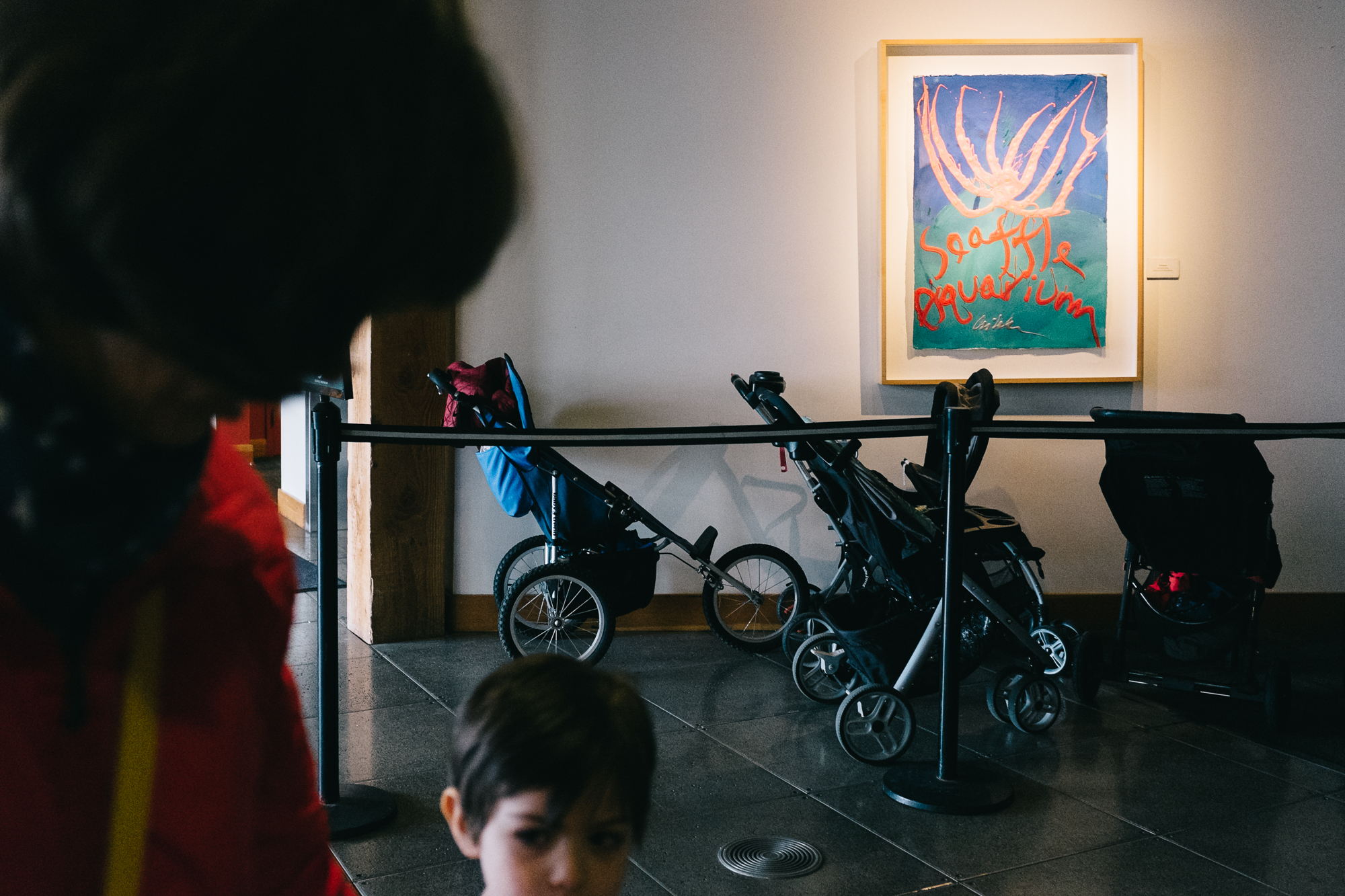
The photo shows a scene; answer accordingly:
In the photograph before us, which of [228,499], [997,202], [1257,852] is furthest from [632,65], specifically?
[228,499]

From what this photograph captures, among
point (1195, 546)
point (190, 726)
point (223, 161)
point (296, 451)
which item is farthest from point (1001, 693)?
point (296, 451)

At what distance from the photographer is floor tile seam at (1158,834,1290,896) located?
2.33 meters

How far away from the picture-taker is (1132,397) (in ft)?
14.8

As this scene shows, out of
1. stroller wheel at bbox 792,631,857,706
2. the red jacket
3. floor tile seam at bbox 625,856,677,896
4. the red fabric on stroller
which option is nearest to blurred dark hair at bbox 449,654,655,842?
the red jacket

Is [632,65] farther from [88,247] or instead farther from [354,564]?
[88,247]

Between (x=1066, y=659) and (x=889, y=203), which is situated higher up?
(x=889, y=203)

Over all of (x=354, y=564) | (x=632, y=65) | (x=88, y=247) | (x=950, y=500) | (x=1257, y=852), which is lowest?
(x=1257, y=852)

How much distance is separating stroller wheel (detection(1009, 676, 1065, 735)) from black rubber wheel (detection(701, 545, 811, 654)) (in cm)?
93

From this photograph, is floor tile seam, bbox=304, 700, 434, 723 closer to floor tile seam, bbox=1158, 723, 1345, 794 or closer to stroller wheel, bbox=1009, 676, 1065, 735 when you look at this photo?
stroller wheel, bbox=1009, 676, 1065, 735

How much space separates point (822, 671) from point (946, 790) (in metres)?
0.89

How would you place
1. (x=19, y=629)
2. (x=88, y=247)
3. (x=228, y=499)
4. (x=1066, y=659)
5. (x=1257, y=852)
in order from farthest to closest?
1. (x=1066, y=659)
2. (x=1257, y=852)
3. (x=228, y=499)
4. (x=19, y=629)
5. (x=88, y=247)

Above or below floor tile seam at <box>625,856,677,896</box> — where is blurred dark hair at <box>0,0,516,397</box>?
above

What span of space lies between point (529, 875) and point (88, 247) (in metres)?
0.94

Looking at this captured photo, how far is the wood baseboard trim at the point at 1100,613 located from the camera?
178 inches
